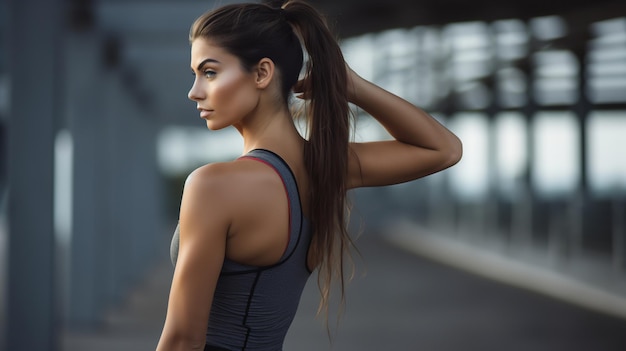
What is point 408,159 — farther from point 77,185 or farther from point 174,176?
point 174,176

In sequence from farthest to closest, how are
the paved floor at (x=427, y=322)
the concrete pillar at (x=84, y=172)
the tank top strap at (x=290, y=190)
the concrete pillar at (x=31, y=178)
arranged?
the concrete pillar at (x=84, y=172), the paved floor at (x=427, y=322), the concrete pillar at (x=31, y=178), the tank top strap at (x=290, y=190)

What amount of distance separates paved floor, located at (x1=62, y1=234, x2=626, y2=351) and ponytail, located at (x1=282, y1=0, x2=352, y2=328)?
4811 millimetres

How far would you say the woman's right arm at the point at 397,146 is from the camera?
67.3 inches

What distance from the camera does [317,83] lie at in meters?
1.62

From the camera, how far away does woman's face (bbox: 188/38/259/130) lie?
154 cm

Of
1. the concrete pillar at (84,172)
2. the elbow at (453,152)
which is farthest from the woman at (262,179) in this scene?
the concrete pillar at (84,172)

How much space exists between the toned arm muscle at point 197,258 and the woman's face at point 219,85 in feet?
0.61

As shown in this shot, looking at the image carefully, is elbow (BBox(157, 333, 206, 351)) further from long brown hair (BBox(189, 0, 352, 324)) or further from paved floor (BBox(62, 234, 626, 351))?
paved floor (BBox(62, 234, 626, 351))

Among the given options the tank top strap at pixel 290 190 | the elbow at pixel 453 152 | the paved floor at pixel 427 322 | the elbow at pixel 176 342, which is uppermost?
the elbow at pixel 453 152

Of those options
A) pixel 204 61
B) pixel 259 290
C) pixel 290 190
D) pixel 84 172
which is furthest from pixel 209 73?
pixel 84 172

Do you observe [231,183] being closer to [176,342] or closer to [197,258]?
[197,258]

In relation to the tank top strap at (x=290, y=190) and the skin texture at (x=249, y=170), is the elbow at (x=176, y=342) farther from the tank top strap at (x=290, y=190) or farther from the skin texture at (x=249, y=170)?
the tank top strap at (x=290, y=190)

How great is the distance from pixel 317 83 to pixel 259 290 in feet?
1.54

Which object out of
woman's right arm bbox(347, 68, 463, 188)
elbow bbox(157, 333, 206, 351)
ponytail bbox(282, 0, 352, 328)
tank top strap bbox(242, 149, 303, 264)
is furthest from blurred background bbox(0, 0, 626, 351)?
elbow bbox(157, 333, 206, 351)
